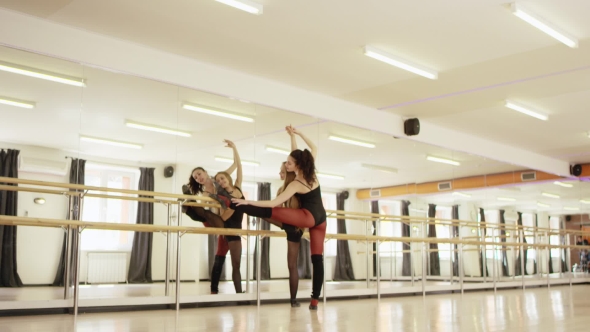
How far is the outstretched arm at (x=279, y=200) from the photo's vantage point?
484 centimetres

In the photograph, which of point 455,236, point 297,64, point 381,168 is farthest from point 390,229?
point 297,64

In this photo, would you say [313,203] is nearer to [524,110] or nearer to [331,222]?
[331,222]

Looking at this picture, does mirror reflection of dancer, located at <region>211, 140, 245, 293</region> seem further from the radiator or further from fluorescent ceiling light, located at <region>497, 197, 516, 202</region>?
fluorescent ceiling light, located at <region>497, 197, 516, 202</region>

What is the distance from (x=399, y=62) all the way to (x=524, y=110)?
3068 millimetres

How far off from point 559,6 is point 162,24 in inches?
144

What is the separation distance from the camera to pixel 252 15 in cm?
558

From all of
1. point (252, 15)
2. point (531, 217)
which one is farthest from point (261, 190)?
point (531, 217)

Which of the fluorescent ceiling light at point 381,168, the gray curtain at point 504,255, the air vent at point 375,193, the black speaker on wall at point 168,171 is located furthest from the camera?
the gray curtain at point 504,255

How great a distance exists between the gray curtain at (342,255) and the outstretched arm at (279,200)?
Result: 3140 millimetres

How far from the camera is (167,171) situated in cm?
605

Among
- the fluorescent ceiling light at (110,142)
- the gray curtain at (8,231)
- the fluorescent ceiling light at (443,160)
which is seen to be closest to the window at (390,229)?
the fluorescent ceiling light at (443,160)

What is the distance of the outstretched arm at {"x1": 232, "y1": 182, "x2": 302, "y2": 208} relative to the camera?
484 centimetres

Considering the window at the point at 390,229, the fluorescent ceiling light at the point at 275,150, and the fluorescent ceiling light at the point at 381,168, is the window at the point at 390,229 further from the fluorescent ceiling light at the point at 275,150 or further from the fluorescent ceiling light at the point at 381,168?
the fluorescent ceiling light at the point at 275,150

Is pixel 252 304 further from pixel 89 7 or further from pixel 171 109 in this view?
pixel 89 7
